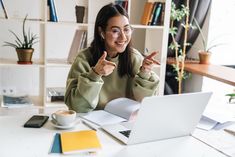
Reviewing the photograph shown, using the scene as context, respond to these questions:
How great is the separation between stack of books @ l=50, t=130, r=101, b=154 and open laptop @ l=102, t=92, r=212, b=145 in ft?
0.35

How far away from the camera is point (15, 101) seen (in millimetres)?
2721

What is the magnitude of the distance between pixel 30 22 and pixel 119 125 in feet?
5.62

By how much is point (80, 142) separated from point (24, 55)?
1709 mm

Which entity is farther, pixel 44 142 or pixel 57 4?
pixel 57 4

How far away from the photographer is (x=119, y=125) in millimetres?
1321

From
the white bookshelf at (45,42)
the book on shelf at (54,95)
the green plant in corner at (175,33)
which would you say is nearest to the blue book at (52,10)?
the white bookshelf at (45,42)

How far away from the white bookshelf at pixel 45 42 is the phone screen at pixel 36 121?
1367 millimetres

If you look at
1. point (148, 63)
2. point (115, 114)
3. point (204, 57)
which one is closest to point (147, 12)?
point (204, 57)

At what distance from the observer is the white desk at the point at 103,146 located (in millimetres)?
1040

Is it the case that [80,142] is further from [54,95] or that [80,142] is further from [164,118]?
[54,95]

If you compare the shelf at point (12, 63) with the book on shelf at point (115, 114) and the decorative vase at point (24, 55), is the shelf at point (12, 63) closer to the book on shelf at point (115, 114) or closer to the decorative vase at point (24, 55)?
the decorative vase at point (24, 55)

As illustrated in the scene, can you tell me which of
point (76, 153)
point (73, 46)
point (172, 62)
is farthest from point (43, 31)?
point (76, 153)

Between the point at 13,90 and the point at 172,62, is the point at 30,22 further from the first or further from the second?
the point at 172,62

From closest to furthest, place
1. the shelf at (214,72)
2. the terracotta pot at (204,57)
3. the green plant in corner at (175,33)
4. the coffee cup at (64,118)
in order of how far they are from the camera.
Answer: the coffee cup at (64,118) < the shelf at (214,72) < the green plant in corner at (175,33) < the terracotta pot at (204,57)
